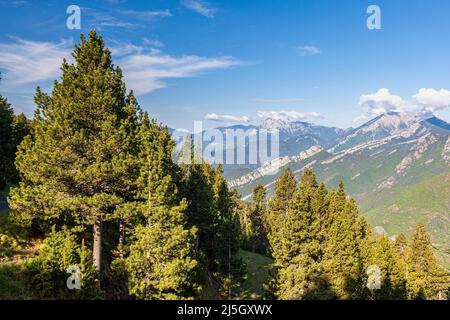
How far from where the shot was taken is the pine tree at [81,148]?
2103cm

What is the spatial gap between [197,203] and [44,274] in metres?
18.4

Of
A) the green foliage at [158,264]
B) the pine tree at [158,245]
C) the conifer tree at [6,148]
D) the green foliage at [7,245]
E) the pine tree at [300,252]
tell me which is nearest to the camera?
the green foliage at [158,264]

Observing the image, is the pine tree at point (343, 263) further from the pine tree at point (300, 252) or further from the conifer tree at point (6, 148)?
the conifer tree at point (6, 148)

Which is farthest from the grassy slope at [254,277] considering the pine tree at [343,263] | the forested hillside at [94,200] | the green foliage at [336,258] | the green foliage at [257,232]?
the forested hillside at [94,200]

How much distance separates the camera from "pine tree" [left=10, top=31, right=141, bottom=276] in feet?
69.0

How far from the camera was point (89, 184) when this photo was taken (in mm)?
21688

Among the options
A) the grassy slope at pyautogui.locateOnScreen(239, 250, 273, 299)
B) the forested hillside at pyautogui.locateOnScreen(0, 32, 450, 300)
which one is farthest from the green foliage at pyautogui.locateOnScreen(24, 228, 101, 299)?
the grassy slope at pyautogui.locateOnScreen(239, 250, 273, 299)

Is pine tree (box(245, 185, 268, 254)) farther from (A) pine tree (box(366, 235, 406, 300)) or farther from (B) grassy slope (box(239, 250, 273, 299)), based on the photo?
(A) pine tree (box(366, 235, 406, 300))

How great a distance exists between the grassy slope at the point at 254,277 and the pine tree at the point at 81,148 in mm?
25981

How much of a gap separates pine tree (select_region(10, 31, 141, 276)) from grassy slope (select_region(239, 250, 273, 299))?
26.0 meters

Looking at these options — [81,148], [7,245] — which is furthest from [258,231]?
[81,148]

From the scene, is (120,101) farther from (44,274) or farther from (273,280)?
(273,280)

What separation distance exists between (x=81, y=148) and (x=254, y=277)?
130 ft
